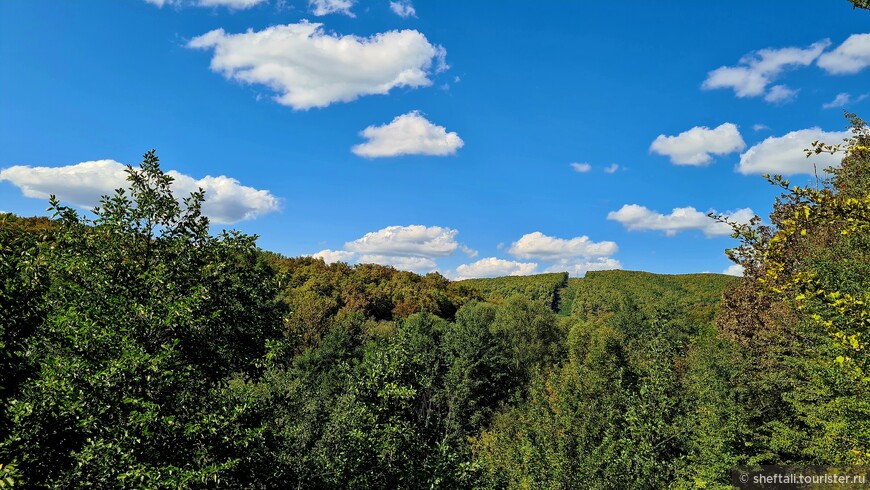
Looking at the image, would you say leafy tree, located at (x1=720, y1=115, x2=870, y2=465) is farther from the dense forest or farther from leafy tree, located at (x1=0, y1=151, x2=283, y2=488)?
leafy tree, located at (x1=0, y1=151, x2=283, y2=488)

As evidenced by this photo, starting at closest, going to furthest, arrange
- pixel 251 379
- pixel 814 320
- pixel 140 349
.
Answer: pixel 140 349 < pixel 814 320 < pixel 251 379

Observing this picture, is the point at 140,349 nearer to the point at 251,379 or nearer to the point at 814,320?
the point at 251,379

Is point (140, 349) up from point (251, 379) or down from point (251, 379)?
up

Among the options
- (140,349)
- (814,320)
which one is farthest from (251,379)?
(814,320)

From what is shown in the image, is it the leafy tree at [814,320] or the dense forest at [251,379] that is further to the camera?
the dense forest at [251,379]

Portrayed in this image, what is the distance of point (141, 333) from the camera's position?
412 inches

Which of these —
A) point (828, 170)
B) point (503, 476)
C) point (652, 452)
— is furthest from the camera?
point (503, 476)

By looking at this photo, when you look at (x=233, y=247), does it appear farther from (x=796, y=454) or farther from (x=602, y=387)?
(x=602, y=387)

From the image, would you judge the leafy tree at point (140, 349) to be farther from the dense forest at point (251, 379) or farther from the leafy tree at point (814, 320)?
the leafy tree at point (814, 320)

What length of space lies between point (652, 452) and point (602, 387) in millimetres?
20161

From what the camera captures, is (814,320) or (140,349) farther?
(814,320)

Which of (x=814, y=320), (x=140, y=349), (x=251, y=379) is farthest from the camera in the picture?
(x=251, y=379)

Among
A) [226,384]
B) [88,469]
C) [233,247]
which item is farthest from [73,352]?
[233,247]

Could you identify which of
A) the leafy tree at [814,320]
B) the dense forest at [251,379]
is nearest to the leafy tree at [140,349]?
the dense forest at [251,379]
